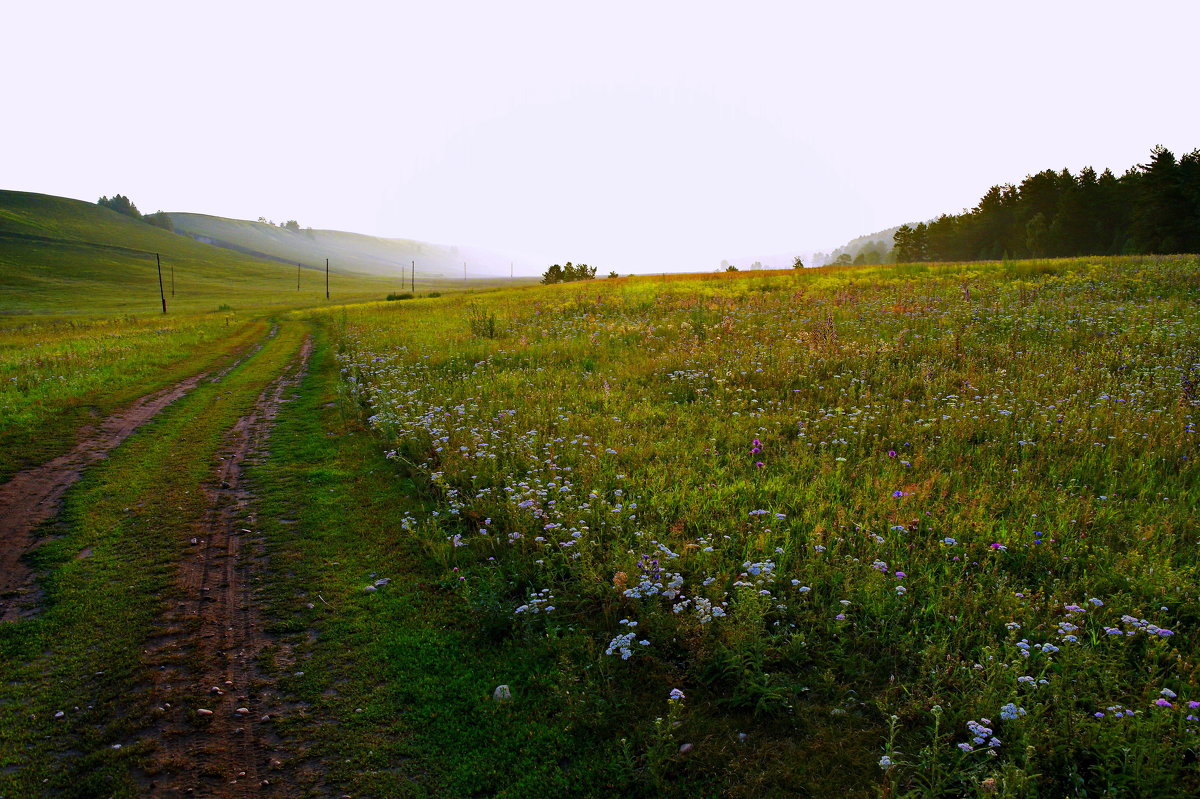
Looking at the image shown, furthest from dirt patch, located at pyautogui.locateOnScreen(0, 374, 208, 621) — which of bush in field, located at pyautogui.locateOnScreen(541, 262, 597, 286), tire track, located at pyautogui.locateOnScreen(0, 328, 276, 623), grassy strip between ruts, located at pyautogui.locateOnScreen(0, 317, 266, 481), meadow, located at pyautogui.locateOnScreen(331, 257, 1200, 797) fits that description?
bush in field, located at pyautogui.locateOnScreen(541, 262, 597, 286)

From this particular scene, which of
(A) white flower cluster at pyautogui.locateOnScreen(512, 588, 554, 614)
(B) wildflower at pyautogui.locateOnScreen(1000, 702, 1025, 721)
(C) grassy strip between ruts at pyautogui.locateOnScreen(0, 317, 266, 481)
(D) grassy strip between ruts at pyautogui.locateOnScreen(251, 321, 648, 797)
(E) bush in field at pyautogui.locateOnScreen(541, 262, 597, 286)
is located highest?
(E) bush in field at pyautogui.locateOnScreen(541, 262, 597, 286)

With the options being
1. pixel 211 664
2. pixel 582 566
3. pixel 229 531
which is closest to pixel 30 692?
pixel 211 664

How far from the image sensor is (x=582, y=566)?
4.88 metres

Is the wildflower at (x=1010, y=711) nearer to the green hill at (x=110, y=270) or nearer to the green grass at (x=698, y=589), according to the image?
the green grass at (x=698, y=589)

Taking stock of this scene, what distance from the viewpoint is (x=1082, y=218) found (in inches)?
2231

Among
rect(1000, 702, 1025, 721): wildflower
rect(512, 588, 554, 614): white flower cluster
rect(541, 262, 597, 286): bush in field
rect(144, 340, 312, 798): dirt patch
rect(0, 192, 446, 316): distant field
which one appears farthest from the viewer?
rect(0, 192, 446, 316): distant field

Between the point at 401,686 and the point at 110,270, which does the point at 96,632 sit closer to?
the point at 401,686

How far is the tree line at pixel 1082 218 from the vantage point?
43.6 m

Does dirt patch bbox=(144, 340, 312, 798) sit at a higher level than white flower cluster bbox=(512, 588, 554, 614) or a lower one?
lower

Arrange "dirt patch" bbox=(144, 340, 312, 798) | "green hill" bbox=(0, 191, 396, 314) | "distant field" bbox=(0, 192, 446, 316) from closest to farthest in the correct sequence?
"dirt patch" bbox=(144, 340, 312, 798), "distant field" bbox=(0, 192, 446, 316), "green hill" bbox=(0, 191, 396, 314)

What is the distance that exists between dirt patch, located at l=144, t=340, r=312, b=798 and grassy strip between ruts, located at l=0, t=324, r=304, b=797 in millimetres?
129

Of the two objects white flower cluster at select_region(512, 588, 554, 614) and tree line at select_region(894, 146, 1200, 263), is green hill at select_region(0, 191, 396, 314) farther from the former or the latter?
tree line at select_region(894, 146, 1200, 263)

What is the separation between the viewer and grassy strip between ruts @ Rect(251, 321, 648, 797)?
330 centimetres

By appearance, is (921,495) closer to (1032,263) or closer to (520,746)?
(520,746)
